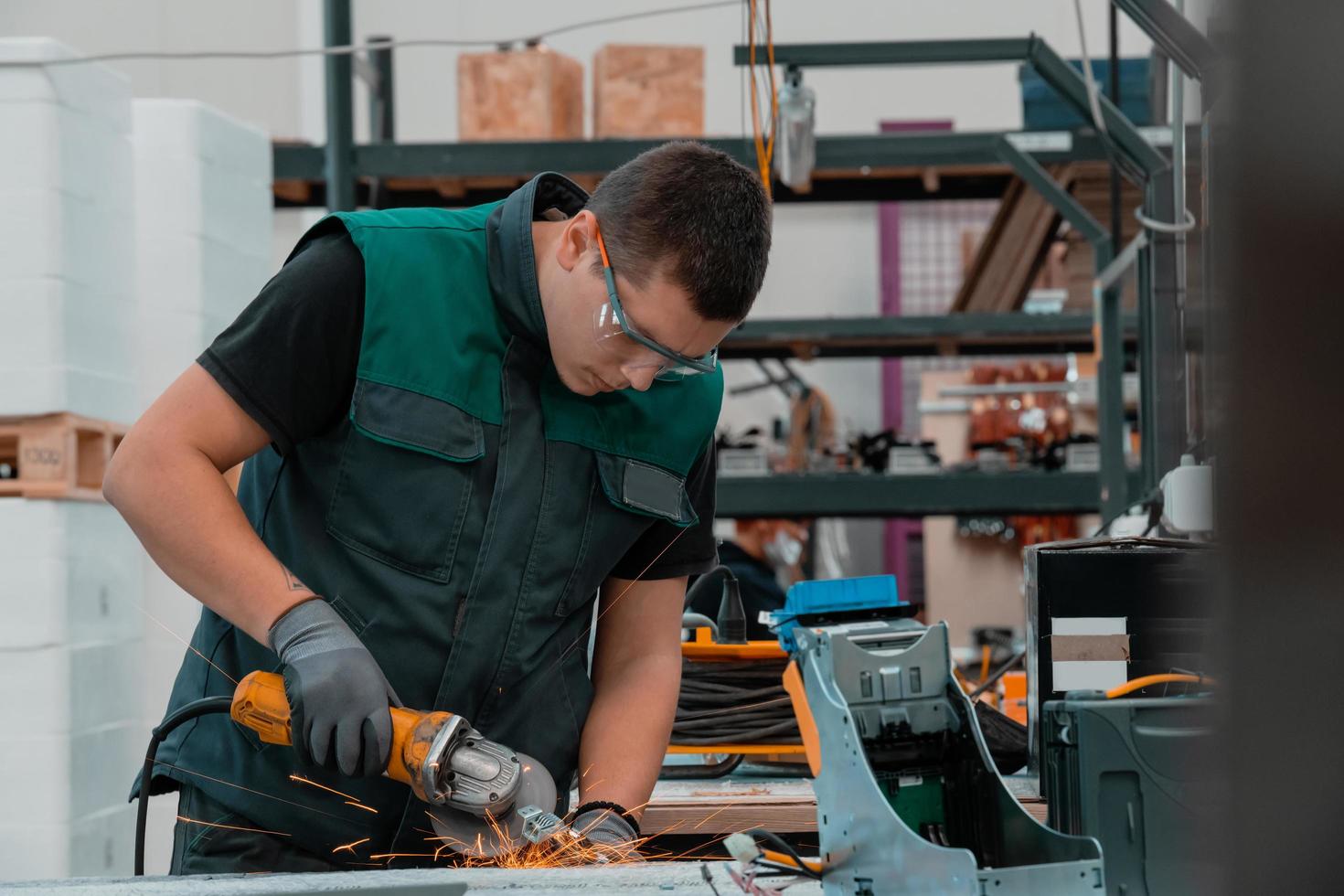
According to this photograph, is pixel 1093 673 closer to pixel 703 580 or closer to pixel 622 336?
pixel 622 336

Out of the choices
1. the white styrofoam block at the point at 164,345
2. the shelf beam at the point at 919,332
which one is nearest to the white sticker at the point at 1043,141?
the shelf beam at the point at 919,332

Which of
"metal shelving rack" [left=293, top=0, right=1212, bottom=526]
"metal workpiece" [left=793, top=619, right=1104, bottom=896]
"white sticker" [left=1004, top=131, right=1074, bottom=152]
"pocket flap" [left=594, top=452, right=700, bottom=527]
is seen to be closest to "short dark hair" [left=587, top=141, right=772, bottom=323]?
"pocket flap" [left=594, top=452, right=700, bottom=527]

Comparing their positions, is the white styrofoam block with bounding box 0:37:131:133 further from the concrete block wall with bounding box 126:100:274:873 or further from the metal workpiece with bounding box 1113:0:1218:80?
the metal workpiece with bounding box 1113:0:1218:80

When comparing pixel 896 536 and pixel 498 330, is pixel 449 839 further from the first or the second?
pixel 896 536

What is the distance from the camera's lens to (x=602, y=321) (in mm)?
1638

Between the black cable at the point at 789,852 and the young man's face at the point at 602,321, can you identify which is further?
the young man's face at the point at 602,321

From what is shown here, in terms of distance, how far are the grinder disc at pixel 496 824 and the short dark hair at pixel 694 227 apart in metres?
0.58

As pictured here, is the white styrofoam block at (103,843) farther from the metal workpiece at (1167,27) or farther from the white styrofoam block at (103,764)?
the metal workpiece at (1167,27)

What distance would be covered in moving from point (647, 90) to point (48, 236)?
8.36 feet

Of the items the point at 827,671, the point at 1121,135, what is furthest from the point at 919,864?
the point at 1121,135

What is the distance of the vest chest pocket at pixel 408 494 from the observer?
1.68 m

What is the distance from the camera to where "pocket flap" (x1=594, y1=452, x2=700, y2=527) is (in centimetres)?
178

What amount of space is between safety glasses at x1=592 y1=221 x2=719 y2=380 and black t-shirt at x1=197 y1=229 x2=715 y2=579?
0.30m

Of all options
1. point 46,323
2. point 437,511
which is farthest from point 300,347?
point 46,323
